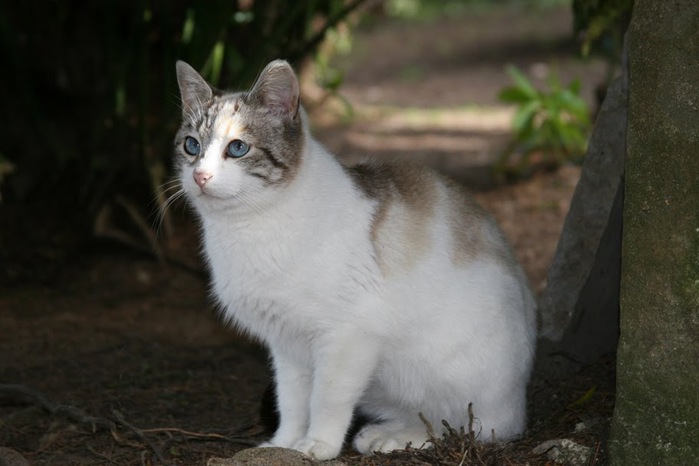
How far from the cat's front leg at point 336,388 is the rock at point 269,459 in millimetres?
150

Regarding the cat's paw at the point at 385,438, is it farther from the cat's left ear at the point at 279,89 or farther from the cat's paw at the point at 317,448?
the cat's left ear at the point at 279,89

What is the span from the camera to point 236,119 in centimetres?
308

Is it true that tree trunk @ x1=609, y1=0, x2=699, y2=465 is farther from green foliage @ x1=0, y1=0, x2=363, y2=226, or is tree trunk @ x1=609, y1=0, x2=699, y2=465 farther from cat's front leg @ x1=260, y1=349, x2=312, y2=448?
green foliage @ x1=0, y1=0, x2=363, y2=226

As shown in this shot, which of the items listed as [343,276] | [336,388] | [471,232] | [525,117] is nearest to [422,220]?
[471,232]

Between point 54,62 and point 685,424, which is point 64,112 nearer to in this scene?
point 54,62

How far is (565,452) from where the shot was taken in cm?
295

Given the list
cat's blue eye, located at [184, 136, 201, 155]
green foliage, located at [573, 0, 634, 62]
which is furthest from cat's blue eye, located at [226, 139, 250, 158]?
green foliage, located at [573, 0, 634, 62]

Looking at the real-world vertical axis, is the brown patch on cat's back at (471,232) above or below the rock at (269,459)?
above

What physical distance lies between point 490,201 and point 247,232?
3.54 m

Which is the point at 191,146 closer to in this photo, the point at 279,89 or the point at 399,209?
the point at 279,89

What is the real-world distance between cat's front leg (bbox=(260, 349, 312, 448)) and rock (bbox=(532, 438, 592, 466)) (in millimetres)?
859

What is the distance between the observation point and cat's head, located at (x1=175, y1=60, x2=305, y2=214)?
117 inches

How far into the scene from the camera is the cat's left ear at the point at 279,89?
9.95ft

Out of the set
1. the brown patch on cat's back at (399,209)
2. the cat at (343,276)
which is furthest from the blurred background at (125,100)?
the brown patch on cat's back at (399,209)
